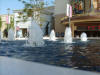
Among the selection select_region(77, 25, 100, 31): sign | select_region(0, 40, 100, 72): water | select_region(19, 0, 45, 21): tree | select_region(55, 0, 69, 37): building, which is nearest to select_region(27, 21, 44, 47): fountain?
select_region(0, 40, 100, 72): water

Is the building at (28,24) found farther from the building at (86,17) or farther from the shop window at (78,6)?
the building at (86,17)

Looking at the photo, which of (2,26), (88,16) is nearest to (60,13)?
(88,16)

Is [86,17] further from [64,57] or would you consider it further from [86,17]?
[64,57]

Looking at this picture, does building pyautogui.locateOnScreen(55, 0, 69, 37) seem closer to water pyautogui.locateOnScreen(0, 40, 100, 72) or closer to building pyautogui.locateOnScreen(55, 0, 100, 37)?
building pyautogui.locateOnScreen(55, 0, 100, 37)

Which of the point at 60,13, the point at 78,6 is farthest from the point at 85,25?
the point at 60,13

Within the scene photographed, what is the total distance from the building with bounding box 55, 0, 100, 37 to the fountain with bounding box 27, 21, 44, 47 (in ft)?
70.7

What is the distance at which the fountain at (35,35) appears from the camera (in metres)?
10.6

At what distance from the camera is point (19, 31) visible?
45.3 meters

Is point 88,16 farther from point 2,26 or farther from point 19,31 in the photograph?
point 2,26

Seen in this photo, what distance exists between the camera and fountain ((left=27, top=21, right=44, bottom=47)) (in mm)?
10648

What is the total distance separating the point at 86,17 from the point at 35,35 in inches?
864

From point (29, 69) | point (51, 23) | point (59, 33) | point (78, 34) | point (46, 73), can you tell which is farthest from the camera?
point (51, 23)

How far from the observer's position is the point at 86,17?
102 feet

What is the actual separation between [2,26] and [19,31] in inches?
322
